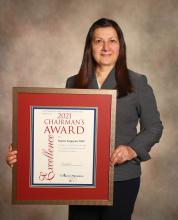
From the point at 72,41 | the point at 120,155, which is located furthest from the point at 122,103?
the point at 72,41

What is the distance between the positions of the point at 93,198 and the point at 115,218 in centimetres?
Result: 19

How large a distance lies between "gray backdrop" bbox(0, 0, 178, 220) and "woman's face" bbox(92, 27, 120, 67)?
102 cm

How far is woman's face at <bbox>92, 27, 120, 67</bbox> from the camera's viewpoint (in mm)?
2029

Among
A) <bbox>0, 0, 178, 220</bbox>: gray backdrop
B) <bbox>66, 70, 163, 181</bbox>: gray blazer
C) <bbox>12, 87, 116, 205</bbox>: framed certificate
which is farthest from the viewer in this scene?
<bbox>0, 0, 178, 220</bbox>: gray backdrop

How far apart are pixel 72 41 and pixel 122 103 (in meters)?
1.16

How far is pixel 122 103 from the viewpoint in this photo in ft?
6.58

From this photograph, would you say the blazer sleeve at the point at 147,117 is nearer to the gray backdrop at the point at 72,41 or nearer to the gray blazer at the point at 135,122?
the gray blazer at the point at 135,122

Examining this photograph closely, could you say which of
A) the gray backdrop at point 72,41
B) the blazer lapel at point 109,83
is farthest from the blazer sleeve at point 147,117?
the gray backdrop at point 72,41

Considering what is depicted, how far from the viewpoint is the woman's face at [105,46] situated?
2.03 m

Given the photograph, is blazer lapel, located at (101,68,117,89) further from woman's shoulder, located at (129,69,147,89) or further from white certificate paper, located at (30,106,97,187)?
white certificate paper, located at (30,106,97,187)

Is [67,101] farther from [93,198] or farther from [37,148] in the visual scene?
[93,198]

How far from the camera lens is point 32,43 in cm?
306

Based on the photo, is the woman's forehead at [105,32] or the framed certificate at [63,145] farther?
the woman's forehead at [105,32]

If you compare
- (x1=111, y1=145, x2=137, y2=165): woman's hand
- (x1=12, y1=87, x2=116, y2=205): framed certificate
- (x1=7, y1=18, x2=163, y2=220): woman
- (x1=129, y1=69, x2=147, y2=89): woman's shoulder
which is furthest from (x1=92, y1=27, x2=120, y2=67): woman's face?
(x1=111, y1=145, x2=137, y2=165): woman's hand
